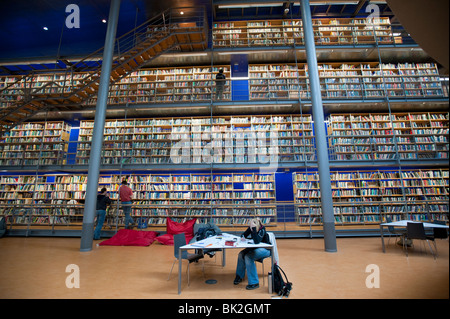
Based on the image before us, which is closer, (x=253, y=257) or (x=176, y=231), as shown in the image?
(x=253, y=257)

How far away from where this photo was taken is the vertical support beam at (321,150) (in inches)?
181

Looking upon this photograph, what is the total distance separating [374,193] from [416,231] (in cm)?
346

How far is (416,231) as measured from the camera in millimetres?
3846

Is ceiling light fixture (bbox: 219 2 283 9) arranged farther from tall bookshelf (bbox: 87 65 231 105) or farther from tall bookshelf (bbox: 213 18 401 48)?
tall bookshelf (bbox: 87 65 231 105)

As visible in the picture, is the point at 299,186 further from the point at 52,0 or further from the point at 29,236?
A: the point at 52,0

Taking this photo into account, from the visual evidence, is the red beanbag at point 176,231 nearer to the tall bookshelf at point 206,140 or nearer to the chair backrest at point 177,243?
the chair backrest at point 177,243

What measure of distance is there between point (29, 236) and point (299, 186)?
321 inches

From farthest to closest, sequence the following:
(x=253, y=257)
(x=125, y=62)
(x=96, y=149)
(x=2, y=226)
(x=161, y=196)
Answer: (x=161, y=196) < (x=125, y=62) < (x=2, y=226) < (x=96, y=149) < (x=253, y=257)

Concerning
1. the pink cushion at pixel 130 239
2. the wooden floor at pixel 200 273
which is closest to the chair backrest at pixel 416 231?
the wooden floor at pixel 200 273

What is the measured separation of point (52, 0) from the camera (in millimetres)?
7121

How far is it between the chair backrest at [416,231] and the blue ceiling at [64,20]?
820 centimetres

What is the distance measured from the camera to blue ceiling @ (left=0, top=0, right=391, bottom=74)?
7.38 metres

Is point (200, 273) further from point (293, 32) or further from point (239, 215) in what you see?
point (293, 32)

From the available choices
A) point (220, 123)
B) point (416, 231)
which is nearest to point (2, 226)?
point (220, 123)
